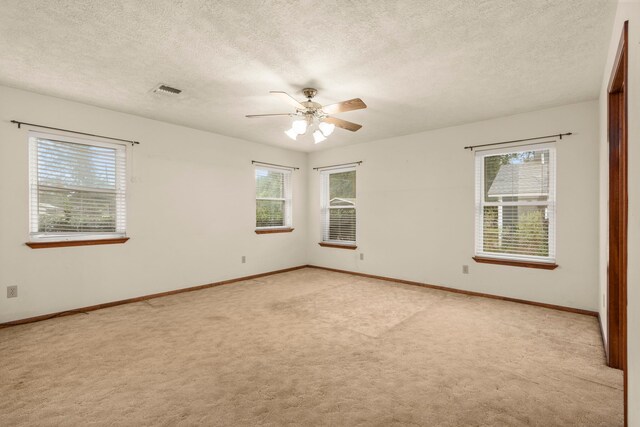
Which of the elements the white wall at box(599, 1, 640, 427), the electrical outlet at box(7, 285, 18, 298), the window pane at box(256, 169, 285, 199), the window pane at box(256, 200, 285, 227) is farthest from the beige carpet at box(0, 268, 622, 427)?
the window pane at box(256, 169, 285, 199)

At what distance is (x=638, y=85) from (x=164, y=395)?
3.01 m

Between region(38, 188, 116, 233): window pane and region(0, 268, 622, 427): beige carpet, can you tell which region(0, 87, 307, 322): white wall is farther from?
region(0, 268, 622, 427): beige carpet

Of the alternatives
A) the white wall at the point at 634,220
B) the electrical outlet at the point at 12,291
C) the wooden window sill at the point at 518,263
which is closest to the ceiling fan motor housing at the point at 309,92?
the white wall at the point at 634,220

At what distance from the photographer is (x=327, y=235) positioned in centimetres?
660

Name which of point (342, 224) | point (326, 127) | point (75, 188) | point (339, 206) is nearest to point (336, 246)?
point (342, 224)

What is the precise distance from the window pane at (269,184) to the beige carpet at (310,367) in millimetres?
2636

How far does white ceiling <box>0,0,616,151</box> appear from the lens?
206 cm

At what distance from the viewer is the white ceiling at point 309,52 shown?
6.75 feet

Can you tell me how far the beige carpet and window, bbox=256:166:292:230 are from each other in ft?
7.90

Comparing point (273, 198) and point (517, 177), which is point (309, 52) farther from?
point (273, 198)

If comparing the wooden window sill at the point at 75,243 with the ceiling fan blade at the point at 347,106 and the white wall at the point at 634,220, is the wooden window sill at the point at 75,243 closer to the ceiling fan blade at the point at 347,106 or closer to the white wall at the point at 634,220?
the ceiling fan blade at the point at 347,106

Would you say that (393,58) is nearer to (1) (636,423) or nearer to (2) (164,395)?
(1) (636,423)

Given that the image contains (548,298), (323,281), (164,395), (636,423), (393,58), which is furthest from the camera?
(323,281)

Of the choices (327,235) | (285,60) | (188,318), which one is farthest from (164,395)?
(327,235)
